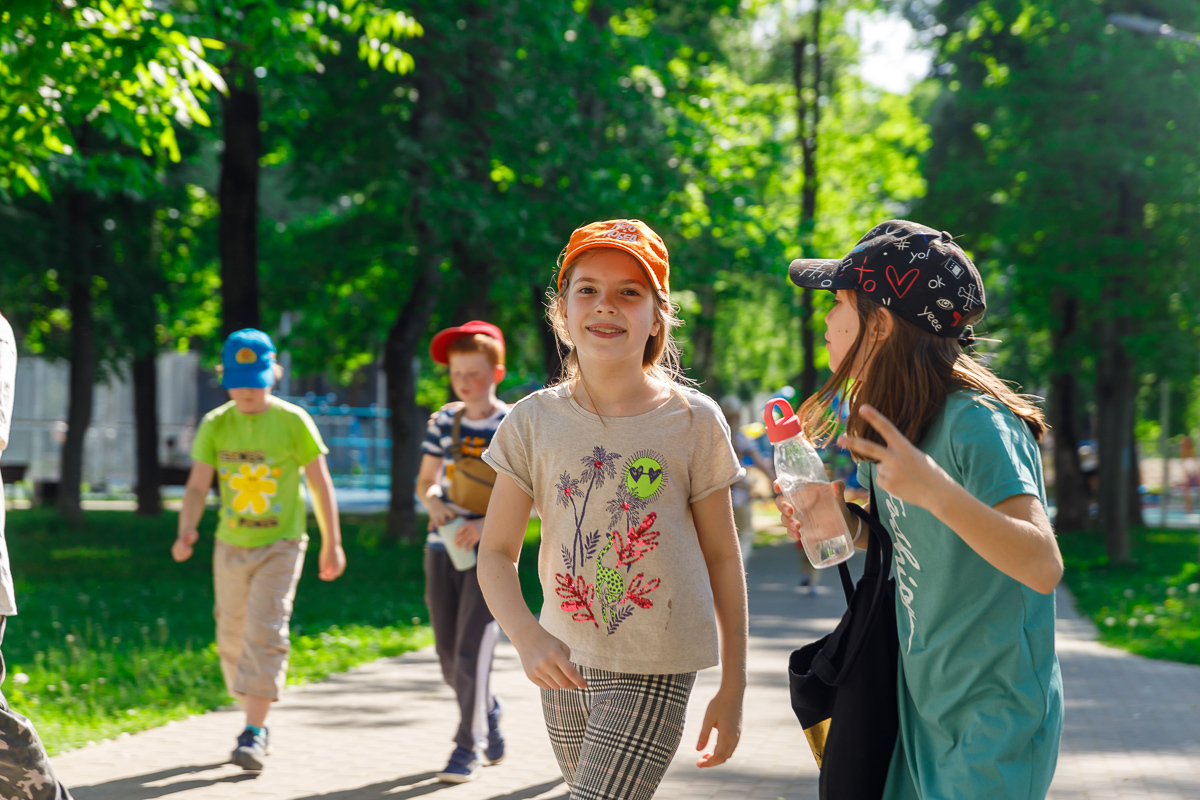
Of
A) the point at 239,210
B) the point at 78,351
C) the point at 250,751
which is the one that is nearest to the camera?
the point at 250,751

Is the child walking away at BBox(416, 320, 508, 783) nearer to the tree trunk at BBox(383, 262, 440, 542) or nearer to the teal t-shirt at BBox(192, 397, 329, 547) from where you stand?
the teal t-shirt at BBox(192, 397, 329, 547)

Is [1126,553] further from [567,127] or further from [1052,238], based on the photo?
[567,127]

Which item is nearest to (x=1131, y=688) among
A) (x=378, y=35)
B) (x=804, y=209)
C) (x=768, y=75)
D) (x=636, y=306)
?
(x=636, y=306)

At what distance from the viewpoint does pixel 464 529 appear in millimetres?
5637

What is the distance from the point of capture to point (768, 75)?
30344mm

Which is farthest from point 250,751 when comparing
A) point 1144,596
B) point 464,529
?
point 1144,596

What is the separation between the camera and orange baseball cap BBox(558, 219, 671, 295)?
3004mm

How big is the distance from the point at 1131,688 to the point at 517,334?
16937 millimetres

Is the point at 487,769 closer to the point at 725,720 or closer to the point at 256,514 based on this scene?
the point at 256,514

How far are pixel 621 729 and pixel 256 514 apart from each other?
11.4ft

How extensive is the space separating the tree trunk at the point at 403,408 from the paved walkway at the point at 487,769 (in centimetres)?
940

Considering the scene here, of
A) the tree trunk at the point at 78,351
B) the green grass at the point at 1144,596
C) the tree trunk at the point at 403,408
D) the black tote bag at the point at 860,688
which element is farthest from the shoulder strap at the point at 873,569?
the tree trunk at the point at 78,351

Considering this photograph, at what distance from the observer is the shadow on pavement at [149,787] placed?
5289 millimetres

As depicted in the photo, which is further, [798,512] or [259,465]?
[259,465]
